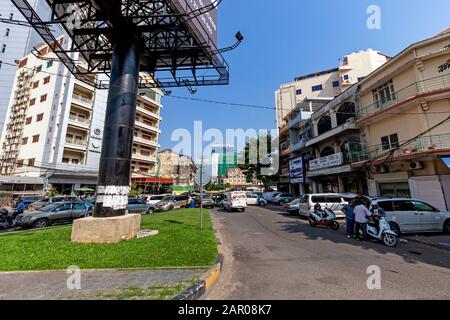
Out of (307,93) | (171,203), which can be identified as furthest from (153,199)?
(307,93)

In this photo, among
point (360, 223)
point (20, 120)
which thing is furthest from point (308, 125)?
point (20, 120)

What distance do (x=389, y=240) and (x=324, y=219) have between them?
12.7ft

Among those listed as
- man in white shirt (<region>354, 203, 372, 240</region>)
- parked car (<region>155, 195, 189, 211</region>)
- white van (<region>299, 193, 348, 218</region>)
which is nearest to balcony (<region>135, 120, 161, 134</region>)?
parked car (<region>155, 195, 189, 211</region>)

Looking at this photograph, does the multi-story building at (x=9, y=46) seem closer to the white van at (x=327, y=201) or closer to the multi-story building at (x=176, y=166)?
the multi-story building at (x=176, y=166)

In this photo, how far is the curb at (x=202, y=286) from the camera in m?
3.54

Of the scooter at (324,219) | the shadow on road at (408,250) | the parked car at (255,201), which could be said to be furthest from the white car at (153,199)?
the shadow on road at (408,250)

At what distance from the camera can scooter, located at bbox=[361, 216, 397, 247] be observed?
7.58 metres

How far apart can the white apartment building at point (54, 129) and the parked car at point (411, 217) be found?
101 feet

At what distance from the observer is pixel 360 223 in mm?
8516

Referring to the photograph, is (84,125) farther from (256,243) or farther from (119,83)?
(256,243)

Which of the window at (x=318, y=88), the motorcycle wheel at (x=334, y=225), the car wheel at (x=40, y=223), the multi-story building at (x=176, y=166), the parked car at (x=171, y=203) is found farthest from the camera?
the multi-story building at (x=176, y=166)

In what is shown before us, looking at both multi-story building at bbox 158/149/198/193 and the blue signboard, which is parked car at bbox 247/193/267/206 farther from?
multi-story building at bbox 158/149/198/193

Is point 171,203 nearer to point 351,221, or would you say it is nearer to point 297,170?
point 297,170

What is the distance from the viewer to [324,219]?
11.5 meters
